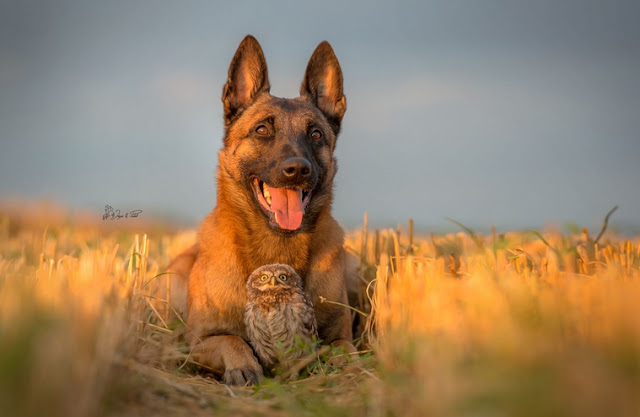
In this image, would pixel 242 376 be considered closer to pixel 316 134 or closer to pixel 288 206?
pixel 288 206

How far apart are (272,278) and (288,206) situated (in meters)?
0.80

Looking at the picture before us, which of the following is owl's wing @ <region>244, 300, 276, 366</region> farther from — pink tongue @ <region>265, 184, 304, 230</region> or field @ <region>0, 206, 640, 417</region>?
pink tongue @ <region>265, 184, 304, 230</region>

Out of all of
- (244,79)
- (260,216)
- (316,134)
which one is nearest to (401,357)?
(260,216)

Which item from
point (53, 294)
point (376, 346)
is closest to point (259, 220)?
point (376, 346)

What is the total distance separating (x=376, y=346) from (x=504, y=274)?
0.98 m

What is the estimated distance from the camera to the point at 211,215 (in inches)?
222

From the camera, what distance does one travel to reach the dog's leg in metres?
4.28

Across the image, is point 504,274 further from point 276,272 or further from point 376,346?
point 276,272

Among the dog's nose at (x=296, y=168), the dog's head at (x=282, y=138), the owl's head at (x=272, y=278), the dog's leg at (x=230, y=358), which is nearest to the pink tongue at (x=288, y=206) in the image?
the dog's head at (x=282, y=138)

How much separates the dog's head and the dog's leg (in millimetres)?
1018

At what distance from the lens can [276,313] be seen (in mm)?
4352

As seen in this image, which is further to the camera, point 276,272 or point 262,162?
point 262,162

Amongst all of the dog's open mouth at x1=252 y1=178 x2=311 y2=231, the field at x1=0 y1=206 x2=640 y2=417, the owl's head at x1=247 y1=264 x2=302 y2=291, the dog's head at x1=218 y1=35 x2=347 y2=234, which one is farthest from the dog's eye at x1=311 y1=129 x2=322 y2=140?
the field at x1=0 y1=206 x2=640 y2=417

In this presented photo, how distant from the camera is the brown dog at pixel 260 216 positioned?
4.88 meters
